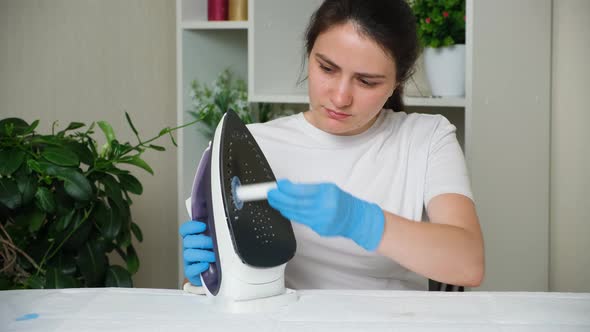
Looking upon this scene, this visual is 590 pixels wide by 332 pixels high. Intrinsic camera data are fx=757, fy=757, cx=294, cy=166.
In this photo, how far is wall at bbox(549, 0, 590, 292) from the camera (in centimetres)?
214

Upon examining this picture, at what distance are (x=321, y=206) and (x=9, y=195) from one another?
0.83 metres

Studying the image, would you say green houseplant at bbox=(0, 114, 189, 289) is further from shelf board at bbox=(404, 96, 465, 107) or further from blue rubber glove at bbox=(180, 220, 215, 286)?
shelf board at bbox=(404, 96, 465, 107)

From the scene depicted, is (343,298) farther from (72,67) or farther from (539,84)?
(72,67)

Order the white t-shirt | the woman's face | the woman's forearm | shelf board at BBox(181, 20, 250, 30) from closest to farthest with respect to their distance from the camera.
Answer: the woman's forearm < the woman's face < the white t-shirt < shelf board at BBox(181, 20, 250, 30)

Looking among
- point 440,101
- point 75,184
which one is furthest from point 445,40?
point 75,184

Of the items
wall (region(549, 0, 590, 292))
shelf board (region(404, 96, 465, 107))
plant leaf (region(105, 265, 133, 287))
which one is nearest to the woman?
shelf board (region(404, 96, 465, 107))

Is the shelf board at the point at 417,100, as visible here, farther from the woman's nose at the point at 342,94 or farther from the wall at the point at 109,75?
the woman's nose at the point at 342,94

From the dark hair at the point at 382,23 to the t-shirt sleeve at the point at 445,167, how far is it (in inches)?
5.6

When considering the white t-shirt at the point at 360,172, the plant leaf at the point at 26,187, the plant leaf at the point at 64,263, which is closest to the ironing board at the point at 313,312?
the white t-shirt at the point at 360,172

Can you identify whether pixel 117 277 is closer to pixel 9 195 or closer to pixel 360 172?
pixel 9 195

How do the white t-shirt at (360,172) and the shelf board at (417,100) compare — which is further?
the shelf board at (417,100)

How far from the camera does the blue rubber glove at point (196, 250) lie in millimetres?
1204

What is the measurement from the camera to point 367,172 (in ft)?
5.05

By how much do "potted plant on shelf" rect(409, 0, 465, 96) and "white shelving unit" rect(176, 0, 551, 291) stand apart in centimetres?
9
